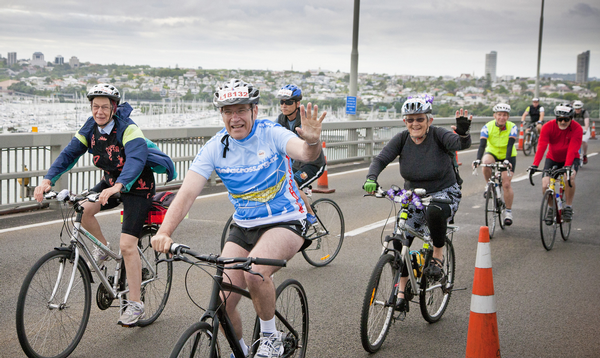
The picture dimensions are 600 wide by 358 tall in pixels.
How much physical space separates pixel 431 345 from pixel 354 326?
2.39ft

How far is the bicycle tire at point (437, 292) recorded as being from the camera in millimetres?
5465

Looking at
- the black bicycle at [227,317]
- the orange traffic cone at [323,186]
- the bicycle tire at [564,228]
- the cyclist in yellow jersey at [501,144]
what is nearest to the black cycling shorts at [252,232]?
the black bicycle at [227,317]

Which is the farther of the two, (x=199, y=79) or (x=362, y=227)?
(x=199, y=79)

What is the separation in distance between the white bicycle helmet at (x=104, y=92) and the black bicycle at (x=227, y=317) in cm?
196

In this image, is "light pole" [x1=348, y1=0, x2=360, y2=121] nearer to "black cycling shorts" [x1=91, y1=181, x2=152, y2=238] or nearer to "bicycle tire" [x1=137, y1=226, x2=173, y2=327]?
"bicycle tire" [x1=137, y1=226, x2=173, y2=327]

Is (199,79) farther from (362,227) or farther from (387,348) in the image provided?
(387,348)

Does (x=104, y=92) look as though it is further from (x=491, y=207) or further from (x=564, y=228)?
(x=564, y=228)

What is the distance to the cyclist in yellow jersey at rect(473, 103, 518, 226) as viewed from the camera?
407 inches

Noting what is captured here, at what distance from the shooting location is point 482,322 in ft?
14.1

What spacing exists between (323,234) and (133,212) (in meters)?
3.00

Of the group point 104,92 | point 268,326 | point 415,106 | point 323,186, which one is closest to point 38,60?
point 323,186

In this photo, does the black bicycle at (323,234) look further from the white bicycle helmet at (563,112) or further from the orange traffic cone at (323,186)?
the orange traffic cone at (323,186)

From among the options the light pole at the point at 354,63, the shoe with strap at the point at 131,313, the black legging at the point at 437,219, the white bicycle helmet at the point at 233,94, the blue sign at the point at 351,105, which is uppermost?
the light pole at the point at 354,63

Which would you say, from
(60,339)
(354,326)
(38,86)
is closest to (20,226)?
(38,86)
